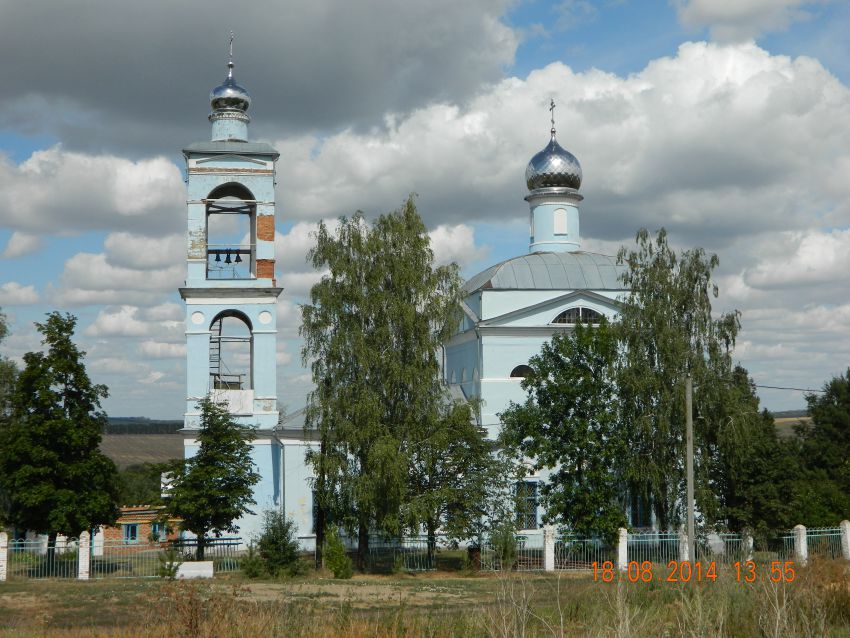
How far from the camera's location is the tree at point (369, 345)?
68.2 feet

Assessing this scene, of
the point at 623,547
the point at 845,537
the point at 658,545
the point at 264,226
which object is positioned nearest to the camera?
the point at 623,547

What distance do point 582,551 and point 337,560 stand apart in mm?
5638

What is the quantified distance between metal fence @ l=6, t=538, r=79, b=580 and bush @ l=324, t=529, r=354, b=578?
530cm

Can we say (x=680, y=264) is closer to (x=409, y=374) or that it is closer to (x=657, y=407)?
(x=657, y=407)

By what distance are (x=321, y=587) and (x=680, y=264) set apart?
11.2 m

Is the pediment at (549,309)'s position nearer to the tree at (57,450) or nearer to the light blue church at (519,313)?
the light blue church at (519,313)

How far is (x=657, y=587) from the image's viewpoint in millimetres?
12711

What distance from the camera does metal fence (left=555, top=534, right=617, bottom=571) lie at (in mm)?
21625

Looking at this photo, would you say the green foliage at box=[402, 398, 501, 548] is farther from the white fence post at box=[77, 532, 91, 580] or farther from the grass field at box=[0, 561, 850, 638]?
the white fence post at box=[77, 532, 91, 580]

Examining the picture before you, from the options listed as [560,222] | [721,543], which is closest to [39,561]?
[721,543]

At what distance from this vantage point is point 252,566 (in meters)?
19.8

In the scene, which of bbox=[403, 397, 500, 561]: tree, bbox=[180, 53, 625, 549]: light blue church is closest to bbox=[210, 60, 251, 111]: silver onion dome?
bbox=[180, 53, 625, 549]: light blue church

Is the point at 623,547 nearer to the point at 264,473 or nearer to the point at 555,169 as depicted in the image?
the point at 264,473

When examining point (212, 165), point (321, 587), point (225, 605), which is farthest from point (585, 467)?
point (225, 605)
